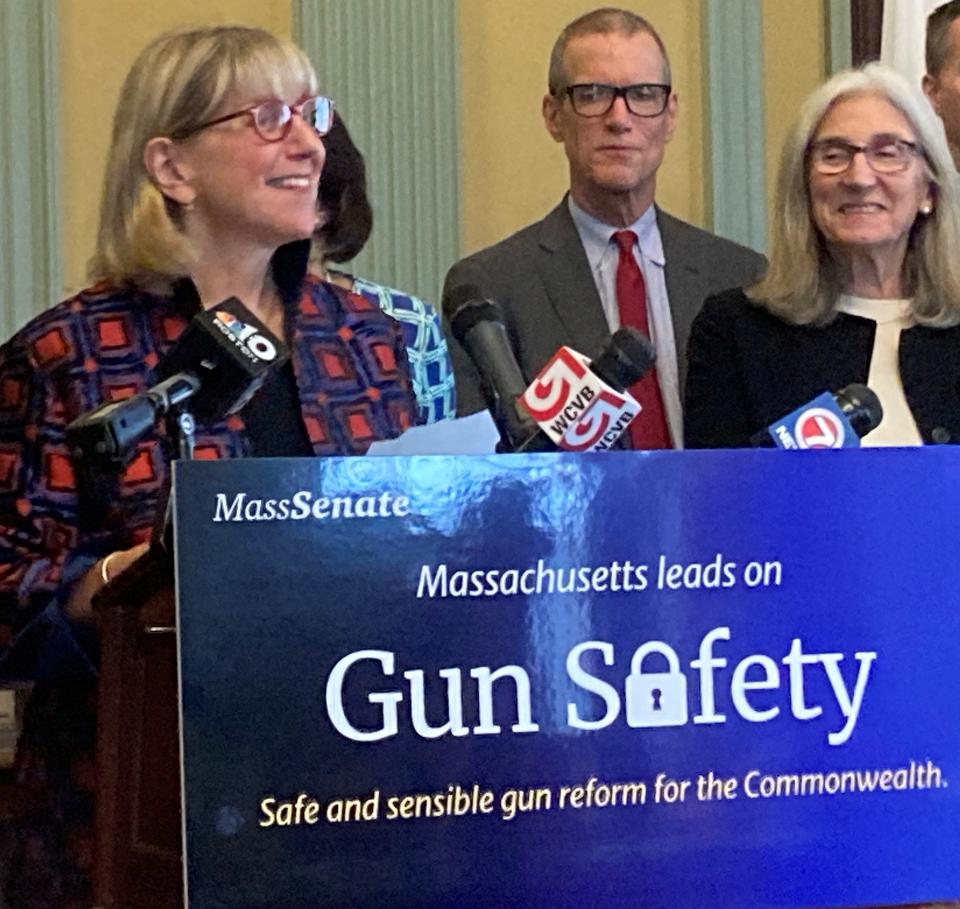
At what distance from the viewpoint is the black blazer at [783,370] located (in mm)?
2777

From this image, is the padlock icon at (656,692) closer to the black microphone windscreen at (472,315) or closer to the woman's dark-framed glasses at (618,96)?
the black microphone windscreen at (472,315)

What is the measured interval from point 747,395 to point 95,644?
1.19 meters

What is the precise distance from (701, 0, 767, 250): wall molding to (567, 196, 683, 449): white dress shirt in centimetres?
123

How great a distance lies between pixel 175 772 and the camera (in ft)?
4.59

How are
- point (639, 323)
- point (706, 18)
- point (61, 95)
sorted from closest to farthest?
point (639, 323) < point (61, 95) < point (706, 18)

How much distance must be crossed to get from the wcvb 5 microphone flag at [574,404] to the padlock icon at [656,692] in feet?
0.82

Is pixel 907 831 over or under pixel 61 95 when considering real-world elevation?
under

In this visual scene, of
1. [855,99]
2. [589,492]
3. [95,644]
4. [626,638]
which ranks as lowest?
[95,644]

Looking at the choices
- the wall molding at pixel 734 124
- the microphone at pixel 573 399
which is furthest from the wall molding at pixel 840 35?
the microphone at pixel 573 399

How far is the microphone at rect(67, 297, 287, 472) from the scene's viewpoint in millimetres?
1431

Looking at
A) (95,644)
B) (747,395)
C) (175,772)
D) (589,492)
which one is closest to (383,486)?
(589,492)

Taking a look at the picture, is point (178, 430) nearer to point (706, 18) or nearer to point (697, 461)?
point (697, 461)

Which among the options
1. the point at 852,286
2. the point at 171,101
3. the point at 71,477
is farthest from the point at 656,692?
the point at 852,286

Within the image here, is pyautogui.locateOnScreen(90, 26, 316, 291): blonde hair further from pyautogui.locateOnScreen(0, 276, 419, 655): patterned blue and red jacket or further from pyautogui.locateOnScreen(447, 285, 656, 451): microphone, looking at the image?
pyautogui.locateOnScreen(447, 285, 656, 451): microphone
